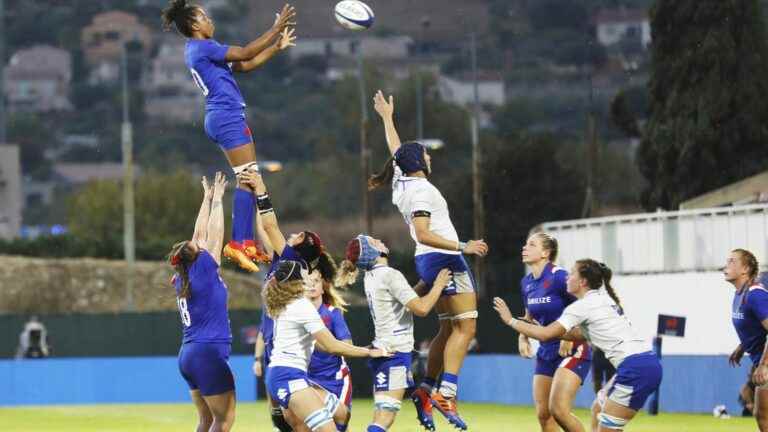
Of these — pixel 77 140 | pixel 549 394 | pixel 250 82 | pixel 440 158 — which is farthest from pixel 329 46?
pixel 549 394

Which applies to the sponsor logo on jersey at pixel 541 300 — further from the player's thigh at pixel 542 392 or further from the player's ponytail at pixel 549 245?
the player's thigh at pixel 542 392

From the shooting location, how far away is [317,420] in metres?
15.7

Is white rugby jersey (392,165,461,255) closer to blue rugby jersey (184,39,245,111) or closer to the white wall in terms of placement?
blue rugby jersey (184,39,245,111)

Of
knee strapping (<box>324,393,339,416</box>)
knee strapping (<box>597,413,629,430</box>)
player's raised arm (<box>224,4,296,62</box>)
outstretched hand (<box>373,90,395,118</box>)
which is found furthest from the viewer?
outstretched hand (<box>373,90,395,118</box>)

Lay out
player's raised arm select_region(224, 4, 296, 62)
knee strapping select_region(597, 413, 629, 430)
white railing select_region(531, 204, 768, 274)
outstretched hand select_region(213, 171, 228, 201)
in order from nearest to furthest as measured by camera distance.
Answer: knee strapping select_region(597, 413, 629, 430)
player's raised arm select_region(224, 4, 296, 62)
outstretched hand select_region(213, 171, 228, 201)
white railing select_region(531, 204, 768, 274)

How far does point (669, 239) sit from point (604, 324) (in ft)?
67.3

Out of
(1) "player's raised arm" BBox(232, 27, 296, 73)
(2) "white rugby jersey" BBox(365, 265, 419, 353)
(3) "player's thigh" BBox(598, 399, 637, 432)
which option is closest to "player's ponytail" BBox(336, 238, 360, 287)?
(2) "white rugby jersey" BBox(365, 265, 419, 353)

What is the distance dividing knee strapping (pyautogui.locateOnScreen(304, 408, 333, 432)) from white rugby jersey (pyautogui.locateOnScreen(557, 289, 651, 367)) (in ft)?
8.08

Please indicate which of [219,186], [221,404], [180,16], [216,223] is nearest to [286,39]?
[180,16]

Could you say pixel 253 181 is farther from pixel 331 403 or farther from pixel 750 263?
pixel 750 263

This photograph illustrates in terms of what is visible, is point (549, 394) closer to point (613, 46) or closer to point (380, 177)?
point (380, 177)

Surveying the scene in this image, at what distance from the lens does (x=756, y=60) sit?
62.1 meters

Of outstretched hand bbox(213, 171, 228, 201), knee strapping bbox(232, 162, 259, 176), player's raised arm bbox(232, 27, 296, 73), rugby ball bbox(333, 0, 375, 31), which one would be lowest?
outstretched hand bbox(213, 171, 228, 201)

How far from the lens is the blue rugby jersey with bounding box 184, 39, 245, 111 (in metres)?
17.2
